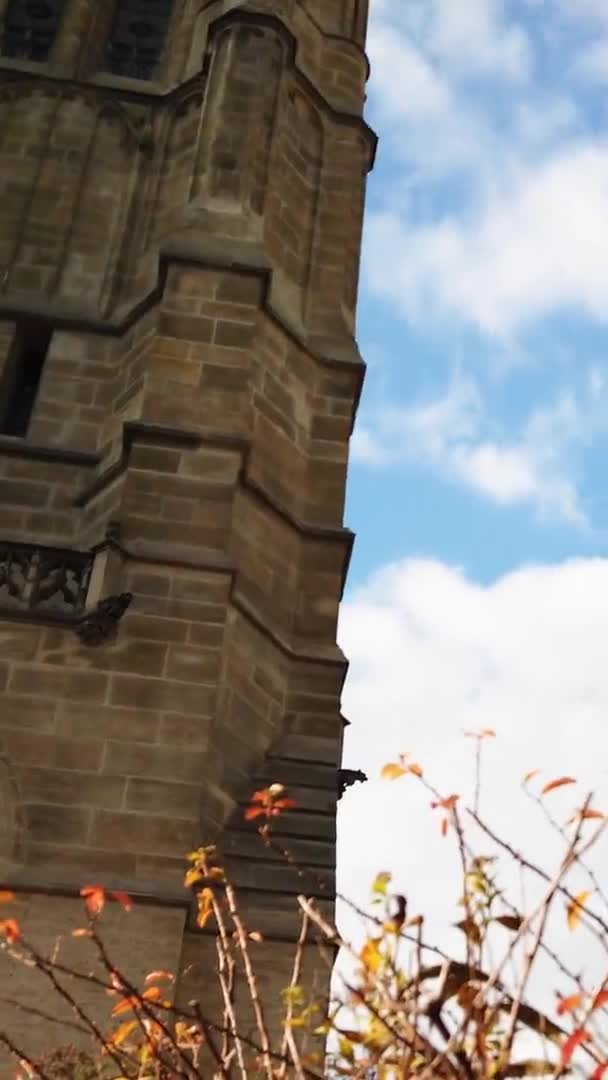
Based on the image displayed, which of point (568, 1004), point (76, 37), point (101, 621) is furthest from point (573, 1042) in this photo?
point (76, 37)

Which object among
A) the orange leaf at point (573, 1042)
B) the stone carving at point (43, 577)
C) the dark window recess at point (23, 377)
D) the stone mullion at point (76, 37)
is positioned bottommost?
the orange leaf at point (573, 1042)

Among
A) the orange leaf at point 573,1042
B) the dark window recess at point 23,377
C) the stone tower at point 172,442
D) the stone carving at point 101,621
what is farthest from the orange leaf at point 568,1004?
the dark window recess at point 23,377

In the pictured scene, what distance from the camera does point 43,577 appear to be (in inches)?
424

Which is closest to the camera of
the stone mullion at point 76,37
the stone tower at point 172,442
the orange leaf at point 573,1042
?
the orange leaf at point 573,1042

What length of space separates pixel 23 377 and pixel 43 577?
3.76m

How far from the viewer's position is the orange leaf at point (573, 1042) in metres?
3.22

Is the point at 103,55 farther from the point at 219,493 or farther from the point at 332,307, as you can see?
the point at 219,493

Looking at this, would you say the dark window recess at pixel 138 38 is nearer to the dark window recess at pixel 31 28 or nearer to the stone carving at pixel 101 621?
the dark window recess at pixel 31 28

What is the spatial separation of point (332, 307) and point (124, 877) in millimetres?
7087

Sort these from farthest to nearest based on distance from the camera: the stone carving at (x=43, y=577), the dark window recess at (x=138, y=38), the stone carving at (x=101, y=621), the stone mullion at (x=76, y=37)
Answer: the dark window recess at (x=138, y=38)
the stone mullion at (x=76, y=37)
the stone carving at (x=43, y=577)
the stone carving at (x=101, y=621)

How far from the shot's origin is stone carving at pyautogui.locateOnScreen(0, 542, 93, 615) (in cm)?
1059

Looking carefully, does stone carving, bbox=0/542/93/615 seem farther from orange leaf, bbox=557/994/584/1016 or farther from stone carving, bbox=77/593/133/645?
orange leaf, bbox=557/994/584/1016

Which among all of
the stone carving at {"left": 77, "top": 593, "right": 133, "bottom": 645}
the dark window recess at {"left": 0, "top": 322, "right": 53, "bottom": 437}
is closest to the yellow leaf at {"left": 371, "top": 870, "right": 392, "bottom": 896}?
the stone carving at {"left": 77, "top": 593, "right": 133, "bottom": 645}

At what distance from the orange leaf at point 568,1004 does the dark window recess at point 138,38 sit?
52.5ft
